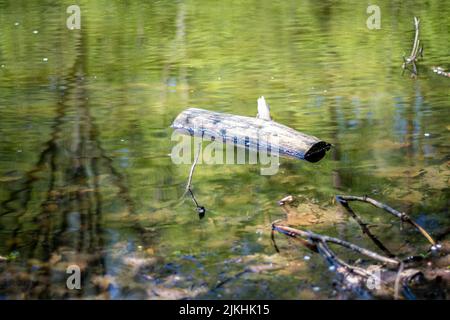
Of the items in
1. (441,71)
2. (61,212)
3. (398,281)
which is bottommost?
(61,212)

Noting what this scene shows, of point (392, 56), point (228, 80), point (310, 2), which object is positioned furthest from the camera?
point (310, 2)

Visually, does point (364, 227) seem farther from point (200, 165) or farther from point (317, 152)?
point (200, 165)

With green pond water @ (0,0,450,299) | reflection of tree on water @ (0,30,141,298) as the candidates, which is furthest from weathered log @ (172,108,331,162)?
reflection of tree on water @ (0,30,141,298)

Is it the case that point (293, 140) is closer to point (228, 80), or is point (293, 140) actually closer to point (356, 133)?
point (356, 133)

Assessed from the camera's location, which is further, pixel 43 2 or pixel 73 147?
pixel 43 2

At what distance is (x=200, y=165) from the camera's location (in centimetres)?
841

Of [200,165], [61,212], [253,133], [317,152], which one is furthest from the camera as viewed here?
[253,133]

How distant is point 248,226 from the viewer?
671 cm

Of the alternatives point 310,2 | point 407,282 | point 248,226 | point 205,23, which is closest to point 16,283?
point 248,226

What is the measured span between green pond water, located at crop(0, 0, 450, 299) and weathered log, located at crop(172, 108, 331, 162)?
216 mm

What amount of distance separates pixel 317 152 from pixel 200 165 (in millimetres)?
1471

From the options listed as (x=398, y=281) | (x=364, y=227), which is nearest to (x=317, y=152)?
(x=364, y=227)

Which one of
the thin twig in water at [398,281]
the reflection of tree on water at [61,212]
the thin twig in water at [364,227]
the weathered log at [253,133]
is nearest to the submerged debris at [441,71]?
the weathered log at [253,133]

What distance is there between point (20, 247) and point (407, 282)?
11.5ft
